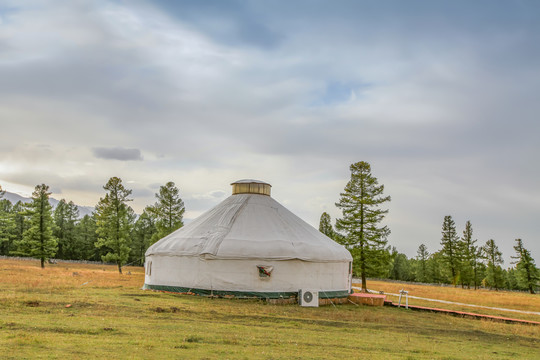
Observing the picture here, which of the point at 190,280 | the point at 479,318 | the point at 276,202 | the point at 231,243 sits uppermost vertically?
the point at 276,202

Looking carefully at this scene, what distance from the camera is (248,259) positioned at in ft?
61.3

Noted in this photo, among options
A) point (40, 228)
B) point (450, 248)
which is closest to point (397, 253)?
point (450, 248)

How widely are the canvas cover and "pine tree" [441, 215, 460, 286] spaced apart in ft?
109

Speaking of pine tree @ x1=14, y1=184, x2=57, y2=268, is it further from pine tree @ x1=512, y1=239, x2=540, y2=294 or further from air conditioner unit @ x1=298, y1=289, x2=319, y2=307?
pine tree @ x1=512, y1=239, x2=540, y2=294

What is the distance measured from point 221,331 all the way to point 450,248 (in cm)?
4546

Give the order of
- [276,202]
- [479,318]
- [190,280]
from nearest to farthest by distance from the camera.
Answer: [479,318] < [190,280] < [276,202]

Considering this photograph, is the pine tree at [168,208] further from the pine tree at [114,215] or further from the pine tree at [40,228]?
the pine tree at [40,228]

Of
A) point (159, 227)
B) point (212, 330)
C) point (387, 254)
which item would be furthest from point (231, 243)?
point (159, 227)

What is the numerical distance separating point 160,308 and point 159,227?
28.8 m

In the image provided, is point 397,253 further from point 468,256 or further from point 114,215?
point 114,215

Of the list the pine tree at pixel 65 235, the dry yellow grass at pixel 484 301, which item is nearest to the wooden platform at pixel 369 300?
the dry yellow grass at pixel 484 301

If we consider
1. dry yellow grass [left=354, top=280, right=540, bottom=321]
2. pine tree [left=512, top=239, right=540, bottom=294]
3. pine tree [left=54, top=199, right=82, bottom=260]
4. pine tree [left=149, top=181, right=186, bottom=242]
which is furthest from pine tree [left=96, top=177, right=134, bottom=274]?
pine tree [left=512, top=239, right=540, bottom=294]

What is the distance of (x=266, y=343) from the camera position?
31.1 ft

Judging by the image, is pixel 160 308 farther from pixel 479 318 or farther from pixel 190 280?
pixel 479 318
